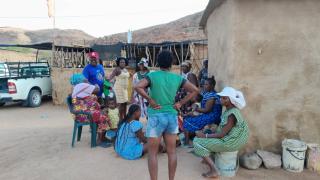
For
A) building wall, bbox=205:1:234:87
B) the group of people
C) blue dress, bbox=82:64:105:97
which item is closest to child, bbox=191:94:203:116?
the group of people

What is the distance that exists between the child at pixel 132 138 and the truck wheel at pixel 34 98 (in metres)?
8.64

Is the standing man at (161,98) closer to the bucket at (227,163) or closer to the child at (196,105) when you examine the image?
the bucket at (227,163)

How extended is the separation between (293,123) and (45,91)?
10952 millimetres

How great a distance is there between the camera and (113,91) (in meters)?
7.18

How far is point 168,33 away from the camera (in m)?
26.2

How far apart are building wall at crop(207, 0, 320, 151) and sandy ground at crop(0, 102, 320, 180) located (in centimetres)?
67

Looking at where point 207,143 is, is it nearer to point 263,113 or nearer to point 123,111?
point 263,113

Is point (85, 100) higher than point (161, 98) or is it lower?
lower

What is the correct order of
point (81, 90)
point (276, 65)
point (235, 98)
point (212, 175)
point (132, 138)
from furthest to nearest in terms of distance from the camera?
point (81, 90), point (132, 138), point (276, 65), point (212, 175), point (235, 98)

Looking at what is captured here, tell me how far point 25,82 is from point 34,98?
32.1 inches

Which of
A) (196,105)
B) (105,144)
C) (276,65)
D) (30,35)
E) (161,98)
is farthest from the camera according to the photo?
(30,35)

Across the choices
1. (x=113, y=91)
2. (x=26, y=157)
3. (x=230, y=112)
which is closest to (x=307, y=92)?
(x=230, y=112)

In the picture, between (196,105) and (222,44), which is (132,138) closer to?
(196,105)

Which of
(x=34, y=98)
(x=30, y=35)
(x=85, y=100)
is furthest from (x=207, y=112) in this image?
(x=30, y=35)
